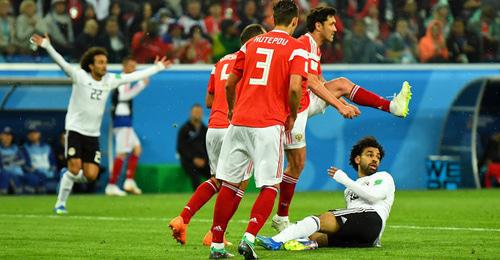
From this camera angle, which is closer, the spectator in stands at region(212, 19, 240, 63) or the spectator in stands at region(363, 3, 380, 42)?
the spectator in stands at region(212, 19, 240, 63)

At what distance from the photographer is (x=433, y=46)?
23.2 metres

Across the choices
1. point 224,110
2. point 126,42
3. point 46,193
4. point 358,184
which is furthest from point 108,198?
point 358,184

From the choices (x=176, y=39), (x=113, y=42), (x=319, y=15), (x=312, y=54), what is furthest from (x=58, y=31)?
(x=312, y=54)

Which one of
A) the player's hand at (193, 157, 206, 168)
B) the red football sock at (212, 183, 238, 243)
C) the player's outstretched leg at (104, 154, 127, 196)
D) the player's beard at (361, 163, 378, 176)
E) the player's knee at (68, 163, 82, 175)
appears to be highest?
the player's beard at (361, 163, 378, 176)

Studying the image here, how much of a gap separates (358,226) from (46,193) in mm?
12021

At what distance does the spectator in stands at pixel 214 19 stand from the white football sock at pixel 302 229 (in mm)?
12566

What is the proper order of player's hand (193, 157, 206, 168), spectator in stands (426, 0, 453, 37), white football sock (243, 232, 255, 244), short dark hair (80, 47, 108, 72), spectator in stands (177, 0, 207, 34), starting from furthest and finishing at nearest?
spectator in stands (426, 0, 453, 37) → spectator in stands (177, 0, 207, 34) → player's hand (193, 157, 206, 168) → short dark hair (80, 47, 108, 72) → white football sock (243, 232, 255, 244)

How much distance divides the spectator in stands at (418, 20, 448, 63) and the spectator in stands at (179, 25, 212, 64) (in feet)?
13.7

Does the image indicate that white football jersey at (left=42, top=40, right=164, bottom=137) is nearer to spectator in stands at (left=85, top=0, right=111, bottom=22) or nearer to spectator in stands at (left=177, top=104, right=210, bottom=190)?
spectator in stands at (left=177, top=104, right=210, bottom=190)

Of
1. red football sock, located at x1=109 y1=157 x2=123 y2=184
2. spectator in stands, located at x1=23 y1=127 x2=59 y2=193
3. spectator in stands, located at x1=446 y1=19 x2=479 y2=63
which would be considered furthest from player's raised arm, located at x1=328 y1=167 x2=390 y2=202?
spectator in stands, located at x1=446 y1=19 x2=479 y2=63

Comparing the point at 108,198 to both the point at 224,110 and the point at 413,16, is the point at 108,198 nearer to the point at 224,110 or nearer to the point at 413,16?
the point at 413,16

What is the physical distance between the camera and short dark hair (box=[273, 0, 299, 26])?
9.88 meters

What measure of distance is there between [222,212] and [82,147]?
24.3 feet

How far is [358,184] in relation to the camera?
10719 millimetres
